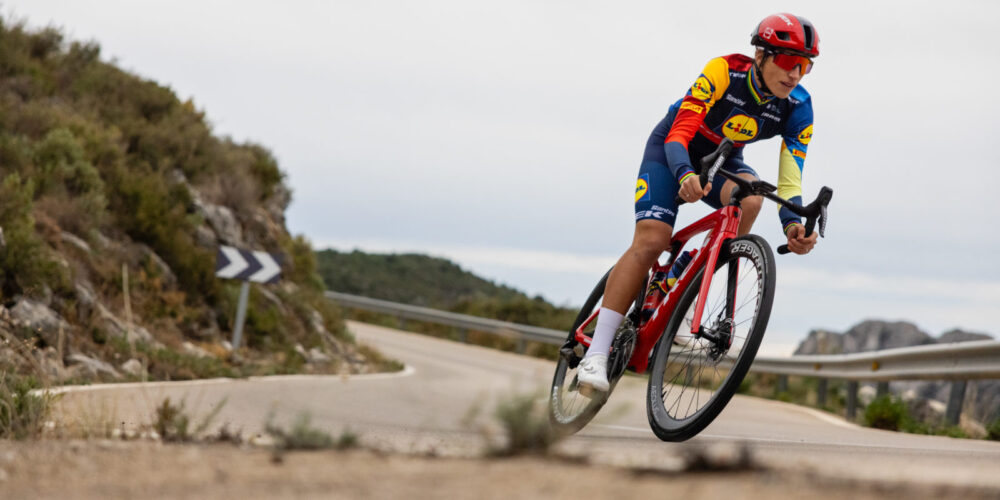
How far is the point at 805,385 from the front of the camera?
19.9 metres

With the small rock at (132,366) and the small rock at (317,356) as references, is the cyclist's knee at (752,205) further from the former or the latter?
the small rock at (317,356)

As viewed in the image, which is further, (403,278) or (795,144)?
(403,278)

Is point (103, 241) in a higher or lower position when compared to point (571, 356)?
higher

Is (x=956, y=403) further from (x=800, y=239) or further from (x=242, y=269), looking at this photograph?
(x=242, y=269)

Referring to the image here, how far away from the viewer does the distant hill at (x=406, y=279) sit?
49769 mm

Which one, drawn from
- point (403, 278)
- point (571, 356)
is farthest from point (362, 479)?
point (403, 278)

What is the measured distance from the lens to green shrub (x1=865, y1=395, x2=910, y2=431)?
10.5 m

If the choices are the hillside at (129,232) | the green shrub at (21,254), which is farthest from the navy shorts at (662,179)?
the green shrub at (21,254)

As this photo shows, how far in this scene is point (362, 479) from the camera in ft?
10.7

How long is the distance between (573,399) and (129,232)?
11.1 metres

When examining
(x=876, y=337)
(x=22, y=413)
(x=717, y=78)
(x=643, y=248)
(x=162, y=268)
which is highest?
(x=717, y=78)

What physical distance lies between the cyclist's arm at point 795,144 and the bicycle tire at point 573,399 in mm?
1373

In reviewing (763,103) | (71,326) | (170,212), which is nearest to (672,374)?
(763,103)

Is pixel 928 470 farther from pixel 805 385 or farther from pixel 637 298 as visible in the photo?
pixel 805 385
